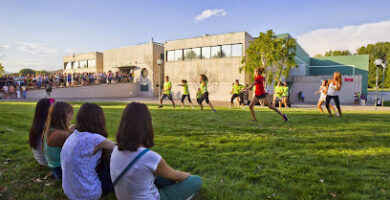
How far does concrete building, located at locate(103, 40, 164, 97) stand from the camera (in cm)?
3699

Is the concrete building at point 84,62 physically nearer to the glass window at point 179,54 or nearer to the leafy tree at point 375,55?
the glass window at point 179,54

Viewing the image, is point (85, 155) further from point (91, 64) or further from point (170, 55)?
point (91, 64)

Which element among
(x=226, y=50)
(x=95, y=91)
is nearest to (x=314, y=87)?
(x=226, y=50)

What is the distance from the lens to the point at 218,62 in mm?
30938

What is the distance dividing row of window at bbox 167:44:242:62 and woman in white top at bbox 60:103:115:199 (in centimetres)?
2813

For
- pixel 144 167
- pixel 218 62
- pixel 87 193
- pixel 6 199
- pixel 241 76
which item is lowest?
pixel 6 199

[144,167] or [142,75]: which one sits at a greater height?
[142,75]

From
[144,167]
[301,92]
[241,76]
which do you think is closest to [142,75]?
[241,76]

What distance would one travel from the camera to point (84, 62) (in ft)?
147

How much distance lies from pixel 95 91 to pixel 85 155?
104 feet

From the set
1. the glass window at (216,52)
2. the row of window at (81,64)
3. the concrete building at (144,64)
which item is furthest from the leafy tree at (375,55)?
the row of window at (81,64)

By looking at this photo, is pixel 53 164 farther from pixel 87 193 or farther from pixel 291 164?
pixel 291 164

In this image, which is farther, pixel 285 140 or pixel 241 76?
pixel 241 76

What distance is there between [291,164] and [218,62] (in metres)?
27.4
